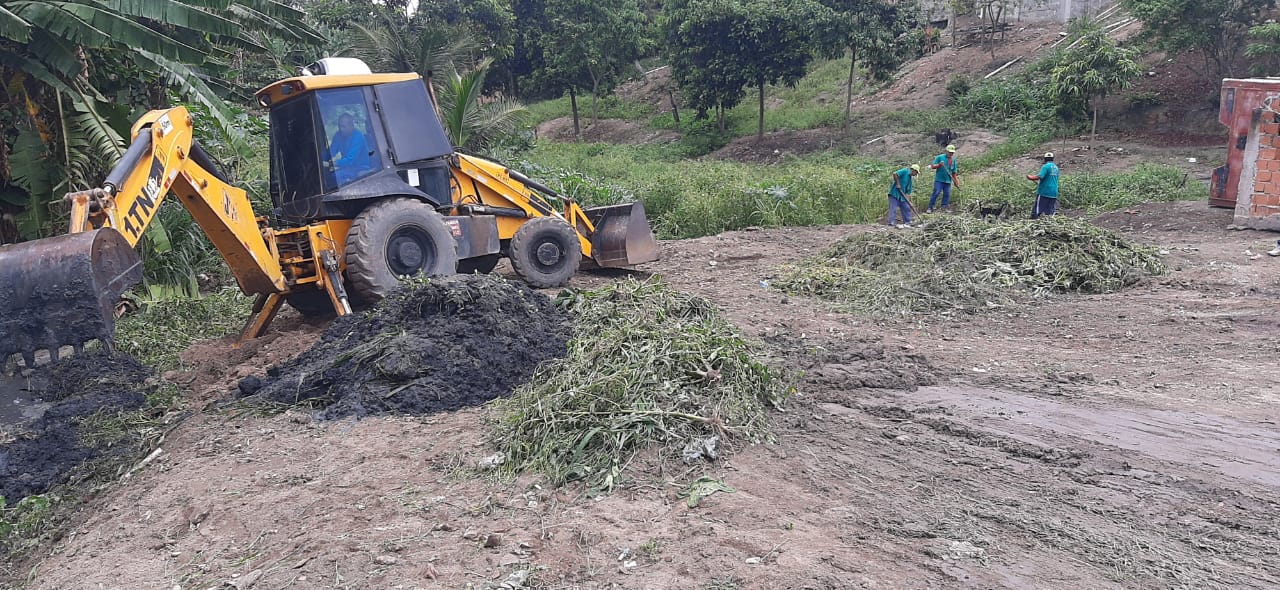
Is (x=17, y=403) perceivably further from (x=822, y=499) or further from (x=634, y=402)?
(x=822, y=499)

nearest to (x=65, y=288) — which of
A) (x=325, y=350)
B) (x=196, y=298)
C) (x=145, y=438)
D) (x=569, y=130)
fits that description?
(x=145, y=438)

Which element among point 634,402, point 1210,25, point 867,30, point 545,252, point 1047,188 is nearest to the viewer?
point 634,402

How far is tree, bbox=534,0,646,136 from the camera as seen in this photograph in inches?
1142

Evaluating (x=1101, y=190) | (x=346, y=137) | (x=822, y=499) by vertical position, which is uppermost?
(x=346, y=137)

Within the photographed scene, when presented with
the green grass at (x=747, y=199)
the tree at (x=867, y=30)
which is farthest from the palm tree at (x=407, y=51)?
the tree at (x=867, y=30)

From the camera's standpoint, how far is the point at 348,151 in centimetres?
713

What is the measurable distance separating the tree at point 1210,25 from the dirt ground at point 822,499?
1661 cm

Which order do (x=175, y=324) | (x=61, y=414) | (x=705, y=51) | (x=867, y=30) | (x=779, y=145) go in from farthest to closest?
(x=705, y=51) < (x=779, y=145) < (x=867, y=30) < (x=175, y=324) < (x=61, y=414)

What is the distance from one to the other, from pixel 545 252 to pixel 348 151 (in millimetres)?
2363

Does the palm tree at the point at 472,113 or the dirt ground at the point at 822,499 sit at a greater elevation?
the palm tree at the point at 472,113

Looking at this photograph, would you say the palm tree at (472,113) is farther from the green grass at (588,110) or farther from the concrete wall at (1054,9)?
the concrete wall at (1054,9)

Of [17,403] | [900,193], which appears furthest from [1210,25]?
[17,403]

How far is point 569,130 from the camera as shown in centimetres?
3195

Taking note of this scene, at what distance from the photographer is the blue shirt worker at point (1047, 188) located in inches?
479
